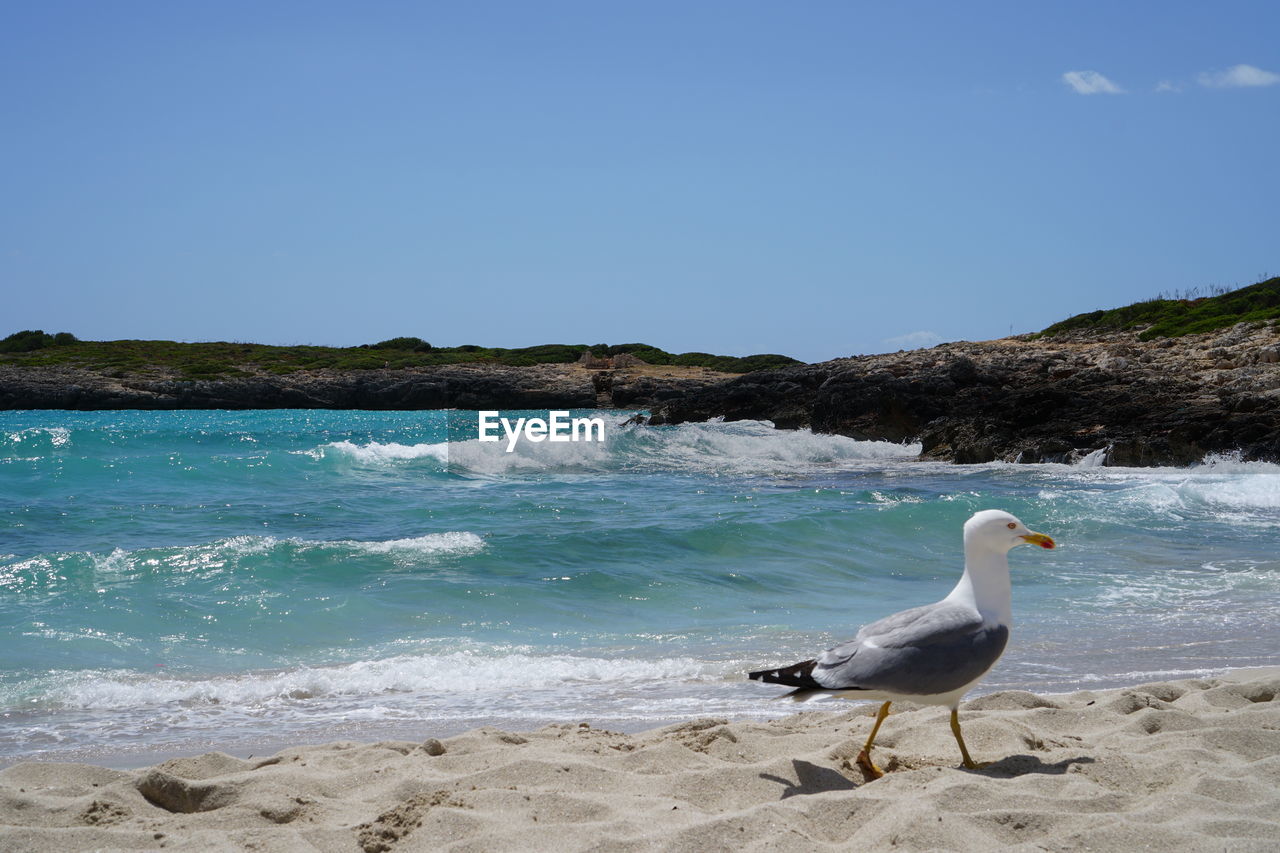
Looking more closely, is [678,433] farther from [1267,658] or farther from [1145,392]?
[1267,658]

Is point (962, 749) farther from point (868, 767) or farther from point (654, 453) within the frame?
point (654, 453)

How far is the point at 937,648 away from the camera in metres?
3.50

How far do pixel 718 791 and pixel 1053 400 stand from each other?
20.6 metres

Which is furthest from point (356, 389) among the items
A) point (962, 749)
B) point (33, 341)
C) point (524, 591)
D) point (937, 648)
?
point (937, 648)

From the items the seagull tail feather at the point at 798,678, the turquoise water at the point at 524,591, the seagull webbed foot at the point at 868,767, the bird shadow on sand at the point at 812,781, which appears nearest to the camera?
the seagull tail feather at the point at 798,678

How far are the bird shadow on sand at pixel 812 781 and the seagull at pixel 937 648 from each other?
0.13m

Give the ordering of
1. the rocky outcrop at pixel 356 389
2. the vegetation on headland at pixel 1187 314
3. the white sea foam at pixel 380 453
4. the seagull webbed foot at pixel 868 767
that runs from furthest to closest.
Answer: the rocky outcrop at pixel 356 389 < the vegetation on headland at pixel 1187 314 < the white sea foam at pixel 380 453 < the seagull webbed foot at pixel 868 767

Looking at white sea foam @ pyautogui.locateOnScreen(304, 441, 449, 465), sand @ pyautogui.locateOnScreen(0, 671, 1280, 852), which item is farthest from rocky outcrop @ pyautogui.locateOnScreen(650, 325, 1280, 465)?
sand @ pyautogui.locateOnScreen(0, 671, 1280, 852)

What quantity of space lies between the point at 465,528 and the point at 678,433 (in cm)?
1701

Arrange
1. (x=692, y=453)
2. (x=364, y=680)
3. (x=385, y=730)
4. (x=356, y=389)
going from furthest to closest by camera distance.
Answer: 1. (x=356, y=389)
2. (x=692, y=453)
3. (x=364, y=680)
4. (x=385, y=730)

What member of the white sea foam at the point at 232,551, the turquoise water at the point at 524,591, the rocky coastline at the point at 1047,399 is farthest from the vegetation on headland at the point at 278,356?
the white sea foam at the point at 232,551

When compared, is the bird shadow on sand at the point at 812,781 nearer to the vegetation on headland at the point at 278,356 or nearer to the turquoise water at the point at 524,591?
the turquoise water at the point at 524,591

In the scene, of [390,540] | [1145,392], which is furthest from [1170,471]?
[390,540]

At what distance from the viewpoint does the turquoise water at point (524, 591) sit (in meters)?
A: 5.78
